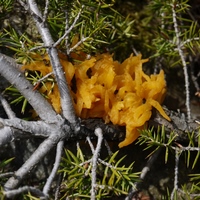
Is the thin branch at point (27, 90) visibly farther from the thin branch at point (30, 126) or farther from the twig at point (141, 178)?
the twig at point (141, 178)

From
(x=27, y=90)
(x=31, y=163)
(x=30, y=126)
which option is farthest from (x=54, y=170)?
(x=27, y=90)

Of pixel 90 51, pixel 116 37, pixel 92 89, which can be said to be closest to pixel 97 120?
pixel 92 89

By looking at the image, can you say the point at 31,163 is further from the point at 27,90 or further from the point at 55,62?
the point at 55,62

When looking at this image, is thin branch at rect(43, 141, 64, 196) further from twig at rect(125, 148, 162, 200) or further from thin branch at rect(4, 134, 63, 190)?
twig at rect(125, 148, 162, 200)

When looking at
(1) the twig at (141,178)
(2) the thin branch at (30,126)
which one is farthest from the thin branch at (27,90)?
(1) the twig at (141,178)

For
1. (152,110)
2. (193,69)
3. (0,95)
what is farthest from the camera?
(193,69)

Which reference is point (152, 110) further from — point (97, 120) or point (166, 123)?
point (97, 120)

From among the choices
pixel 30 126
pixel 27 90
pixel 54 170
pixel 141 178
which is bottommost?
pixel 141 178

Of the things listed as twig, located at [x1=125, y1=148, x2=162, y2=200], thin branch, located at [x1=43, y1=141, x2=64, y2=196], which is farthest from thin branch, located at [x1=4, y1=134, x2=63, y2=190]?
twig, located at [x1=125, y1=148, x2=162, y2=200]
